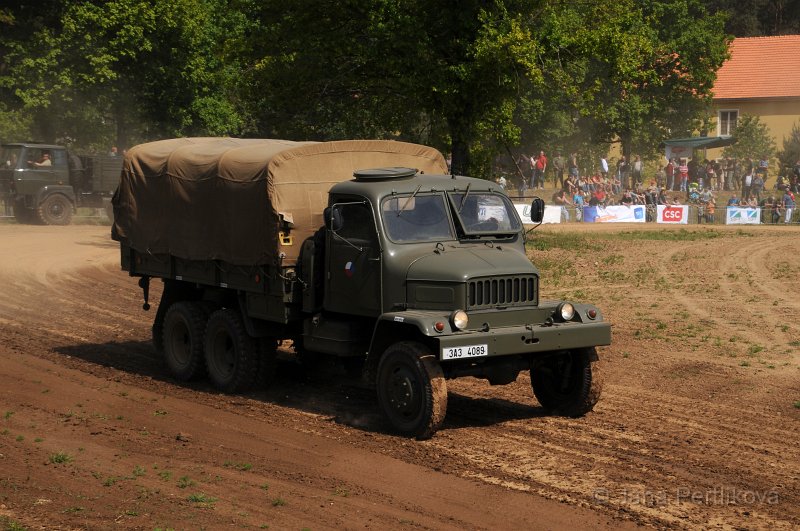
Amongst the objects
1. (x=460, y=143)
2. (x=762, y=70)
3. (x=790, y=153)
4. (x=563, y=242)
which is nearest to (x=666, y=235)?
(x=563, y=242)

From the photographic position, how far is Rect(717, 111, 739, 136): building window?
6656 cm

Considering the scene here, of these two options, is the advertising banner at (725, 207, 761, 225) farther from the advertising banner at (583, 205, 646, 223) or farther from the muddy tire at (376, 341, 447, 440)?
the muddy tire at (376, 341, 447, 440)

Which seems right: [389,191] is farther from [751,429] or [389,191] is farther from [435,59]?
[435,59]

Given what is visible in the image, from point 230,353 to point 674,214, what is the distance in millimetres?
31065

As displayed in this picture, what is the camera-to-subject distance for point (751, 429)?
11.4 meters

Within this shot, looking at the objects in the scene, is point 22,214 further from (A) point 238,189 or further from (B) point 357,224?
(B) point 357,224

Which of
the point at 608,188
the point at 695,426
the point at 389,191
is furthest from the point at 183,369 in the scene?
the point at 608,188

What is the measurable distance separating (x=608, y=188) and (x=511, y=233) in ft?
110

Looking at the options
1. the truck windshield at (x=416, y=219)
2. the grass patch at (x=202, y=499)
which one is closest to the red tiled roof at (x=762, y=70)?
the truck windshield at (x=416, y=219)

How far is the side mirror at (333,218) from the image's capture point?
11750 mm

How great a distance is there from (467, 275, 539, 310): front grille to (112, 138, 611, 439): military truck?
0.01m

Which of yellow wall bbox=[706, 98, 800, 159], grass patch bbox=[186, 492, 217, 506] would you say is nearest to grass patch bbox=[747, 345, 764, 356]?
grass patch bbox=[186, 492, 217, 506]

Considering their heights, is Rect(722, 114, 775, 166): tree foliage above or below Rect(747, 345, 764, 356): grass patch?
above

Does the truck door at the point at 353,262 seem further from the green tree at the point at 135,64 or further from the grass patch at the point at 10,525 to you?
the green tree at the point at 135,64
